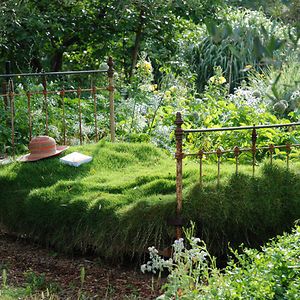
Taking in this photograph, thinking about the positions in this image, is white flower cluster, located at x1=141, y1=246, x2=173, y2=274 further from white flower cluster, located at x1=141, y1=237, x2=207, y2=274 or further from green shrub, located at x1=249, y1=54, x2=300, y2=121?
green shrub, located at x1=249, y1=54, x2=300, y2=121

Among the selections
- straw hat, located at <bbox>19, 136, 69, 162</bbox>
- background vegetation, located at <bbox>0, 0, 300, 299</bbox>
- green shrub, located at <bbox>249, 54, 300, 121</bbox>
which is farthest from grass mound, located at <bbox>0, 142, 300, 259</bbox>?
green shrub, located at <bbox>249, 54, 300, 121</bbox>

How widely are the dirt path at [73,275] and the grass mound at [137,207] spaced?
0.13 metres

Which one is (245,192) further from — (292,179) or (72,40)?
(72,40)

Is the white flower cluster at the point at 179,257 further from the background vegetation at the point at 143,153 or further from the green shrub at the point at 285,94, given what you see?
the green shrub at the point at 285,94

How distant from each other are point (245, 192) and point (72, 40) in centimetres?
562

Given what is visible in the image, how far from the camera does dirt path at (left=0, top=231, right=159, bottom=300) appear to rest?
5.33 metres

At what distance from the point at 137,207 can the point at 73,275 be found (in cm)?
71

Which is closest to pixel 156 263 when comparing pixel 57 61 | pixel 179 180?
pixel 179 180

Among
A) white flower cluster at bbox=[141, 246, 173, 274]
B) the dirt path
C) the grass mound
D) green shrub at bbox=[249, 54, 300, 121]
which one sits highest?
green shrub at bbox=[249, 54, 300, 121]

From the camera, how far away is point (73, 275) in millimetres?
5684

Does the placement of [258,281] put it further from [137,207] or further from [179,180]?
[137,207]

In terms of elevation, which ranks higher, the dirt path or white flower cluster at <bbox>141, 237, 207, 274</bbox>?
white flower cluster at <bbox>141, 237, 207, 274</bbox>

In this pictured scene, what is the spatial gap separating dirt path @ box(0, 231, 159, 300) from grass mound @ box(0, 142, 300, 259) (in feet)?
0.42

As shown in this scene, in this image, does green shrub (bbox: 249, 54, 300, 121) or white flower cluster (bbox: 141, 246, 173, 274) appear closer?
white flower cluster (bbox: 141, 246, 173, 274)
